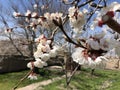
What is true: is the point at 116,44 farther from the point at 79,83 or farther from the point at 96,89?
the point at 79,83

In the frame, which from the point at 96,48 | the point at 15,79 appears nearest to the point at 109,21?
the point at 96,48

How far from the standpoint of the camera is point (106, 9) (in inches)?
33.3

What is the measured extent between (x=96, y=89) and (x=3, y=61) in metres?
6.96

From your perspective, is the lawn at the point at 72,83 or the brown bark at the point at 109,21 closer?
the brown bark at the point at 109,21

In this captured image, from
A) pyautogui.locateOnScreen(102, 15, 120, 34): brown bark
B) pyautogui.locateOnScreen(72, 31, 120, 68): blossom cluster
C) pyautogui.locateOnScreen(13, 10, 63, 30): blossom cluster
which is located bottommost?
pyautogui.locateOnScreen(72, 31, 120, 68): blossom cluster

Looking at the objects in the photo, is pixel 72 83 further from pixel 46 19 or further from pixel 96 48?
pixel 96 48

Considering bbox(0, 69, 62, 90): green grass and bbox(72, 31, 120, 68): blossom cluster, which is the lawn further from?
bbox(72, 31, 120, 68): blossom cluster

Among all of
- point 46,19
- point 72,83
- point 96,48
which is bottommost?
point 72,83

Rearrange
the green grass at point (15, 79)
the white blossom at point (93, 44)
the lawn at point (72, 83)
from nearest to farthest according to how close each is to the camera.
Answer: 1. the white blossom at point (93, 44)
2. the lawn at point (72, 83)
3. the green grass at point (15, 79)

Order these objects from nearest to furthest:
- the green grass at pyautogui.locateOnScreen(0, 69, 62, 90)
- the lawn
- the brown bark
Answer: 1. the brown bark
2. the lawn
3. the green grass at pyautogui.locateOnScreen(0, 69, 62, 90)

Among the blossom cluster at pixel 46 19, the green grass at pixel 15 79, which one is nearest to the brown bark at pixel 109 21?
the blossom cluster at pixel 46 19

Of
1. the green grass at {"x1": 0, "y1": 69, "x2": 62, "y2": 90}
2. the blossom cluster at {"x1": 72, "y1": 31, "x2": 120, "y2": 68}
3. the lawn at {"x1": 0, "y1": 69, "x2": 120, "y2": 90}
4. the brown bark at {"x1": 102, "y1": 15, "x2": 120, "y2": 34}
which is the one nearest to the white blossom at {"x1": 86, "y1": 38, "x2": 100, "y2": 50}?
the blossom cluster at {"x1": 72, "y1": 31, "x2": 120, "y2": 68}

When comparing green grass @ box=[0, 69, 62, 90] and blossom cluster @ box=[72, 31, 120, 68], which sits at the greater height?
blossom cluster @ box=[72, 31, 120, 68]

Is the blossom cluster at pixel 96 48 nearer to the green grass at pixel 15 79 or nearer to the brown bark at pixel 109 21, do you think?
the brown bark at pixel 109 21
